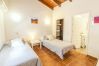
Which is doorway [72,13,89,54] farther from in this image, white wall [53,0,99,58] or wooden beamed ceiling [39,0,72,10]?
wooden beamed ceiling [39,0,72,10]

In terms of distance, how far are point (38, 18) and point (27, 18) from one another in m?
0.75

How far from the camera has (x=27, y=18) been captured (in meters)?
5.17

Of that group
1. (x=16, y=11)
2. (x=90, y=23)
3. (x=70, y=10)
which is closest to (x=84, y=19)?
(x=70, y=10)

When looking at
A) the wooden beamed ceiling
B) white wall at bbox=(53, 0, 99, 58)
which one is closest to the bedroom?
white wall at bbox=(53, 0, 99, 58)

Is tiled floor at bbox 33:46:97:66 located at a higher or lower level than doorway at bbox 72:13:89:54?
lower

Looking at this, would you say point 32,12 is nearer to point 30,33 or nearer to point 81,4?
point 30,33

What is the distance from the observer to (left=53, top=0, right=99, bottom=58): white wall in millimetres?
3297

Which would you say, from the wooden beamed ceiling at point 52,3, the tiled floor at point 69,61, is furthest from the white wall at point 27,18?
the tiled floor at point 69,61

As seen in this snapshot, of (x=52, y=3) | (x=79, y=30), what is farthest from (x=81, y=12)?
(x=52, y=3)

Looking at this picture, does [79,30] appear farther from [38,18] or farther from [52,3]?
[38,18]

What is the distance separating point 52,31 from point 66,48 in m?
2.80

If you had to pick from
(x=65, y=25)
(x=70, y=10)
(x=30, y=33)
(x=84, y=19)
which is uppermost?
(x=70, y=10)

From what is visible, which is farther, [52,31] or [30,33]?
[52,31]

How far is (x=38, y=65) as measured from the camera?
2.17 meters
